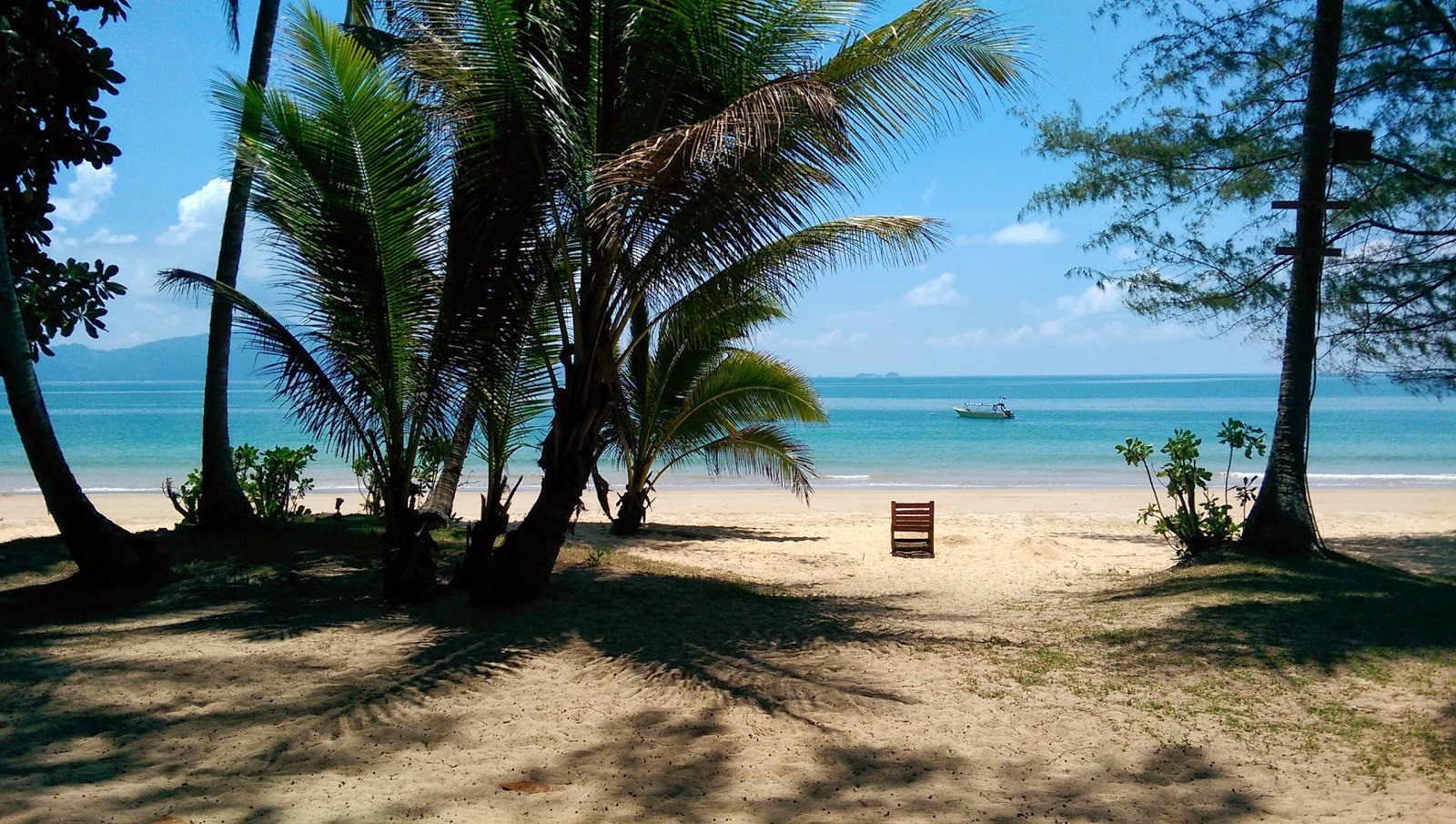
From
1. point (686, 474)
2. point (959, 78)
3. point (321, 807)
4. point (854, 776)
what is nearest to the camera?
point (321, 807)

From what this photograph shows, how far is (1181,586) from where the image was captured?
7676 mm

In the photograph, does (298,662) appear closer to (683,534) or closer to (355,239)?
(355,239)

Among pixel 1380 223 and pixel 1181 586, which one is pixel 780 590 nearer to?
pixel 1181 586

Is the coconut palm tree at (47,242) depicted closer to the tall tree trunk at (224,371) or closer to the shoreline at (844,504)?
the tall tree trunk at (224,371)

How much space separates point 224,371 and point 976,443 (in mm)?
36976

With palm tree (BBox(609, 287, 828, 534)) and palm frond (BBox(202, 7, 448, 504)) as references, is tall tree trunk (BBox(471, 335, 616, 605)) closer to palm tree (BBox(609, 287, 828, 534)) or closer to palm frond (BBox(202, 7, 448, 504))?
palm frond (BBox(202, 7, 448, 504))

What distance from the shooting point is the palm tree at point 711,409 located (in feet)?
41.2

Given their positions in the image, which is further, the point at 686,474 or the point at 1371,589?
the point at 686,474

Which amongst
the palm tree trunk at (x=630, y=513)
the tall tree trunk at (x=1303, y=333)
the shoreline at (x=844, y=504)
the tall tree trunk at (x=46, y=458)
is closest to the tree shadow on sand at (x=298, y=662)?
the tall tree trunk at (x=46, y=458)

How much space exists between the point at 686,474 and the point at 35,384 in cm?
2199

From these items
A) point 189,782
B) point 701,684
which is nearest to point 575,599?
point 701,684

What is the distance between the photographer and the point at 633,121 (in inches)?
251

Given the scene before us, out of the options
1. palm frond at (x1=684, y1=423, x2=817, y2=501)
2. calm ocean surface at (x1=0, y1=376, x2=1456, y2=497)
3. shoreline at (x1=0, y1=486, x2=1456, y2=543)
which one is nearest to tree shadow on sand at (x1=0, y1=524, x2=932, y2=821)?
calm ocean surface at (x1=0, y1=376, x2=1456, y2=497)

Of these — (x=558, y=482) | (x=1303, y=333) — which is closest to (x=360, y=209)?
(x=558, y=482)
